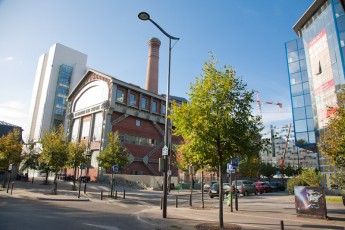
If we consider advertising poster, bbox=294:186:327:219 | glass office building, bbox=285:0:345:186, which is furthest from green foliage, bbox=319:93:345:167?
glass office building, bbox=285:0:345:186

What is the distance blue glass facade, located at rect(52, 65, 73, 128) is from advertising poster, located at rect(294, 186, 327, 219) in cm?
7811

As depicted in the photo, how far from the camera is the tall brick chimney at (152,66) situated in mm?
60681

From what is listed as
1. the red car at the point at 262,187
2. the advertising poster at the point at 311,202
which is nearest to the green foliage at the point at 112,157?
the advertising poster at the point at 311,202

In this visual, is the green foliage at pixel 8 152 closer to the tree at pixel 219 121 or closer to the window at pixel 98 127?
the window at pixel 98 127

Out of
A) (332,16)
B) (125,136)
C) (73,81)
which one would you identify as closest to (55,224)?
(125,136)

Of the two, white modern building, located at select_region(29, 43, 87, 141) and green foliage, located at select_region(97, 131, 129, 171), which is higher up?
white modern building, located at select_region(29, 43, 87, 141)

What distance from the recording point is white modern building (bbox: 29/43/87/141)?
77.7 meters

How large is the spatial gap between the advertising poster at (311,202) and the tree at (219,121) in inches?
180

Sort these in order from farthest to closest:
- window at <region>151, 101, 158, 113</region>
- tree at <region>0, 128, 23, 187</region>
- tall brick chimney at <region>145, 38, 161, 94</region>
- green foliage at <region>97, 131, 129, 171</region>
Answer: tall brick chimney at <region>145, 38, 161, 94</region>
window at <region>151, 101, 158, 113</region>
tree at <region>0, 128, 23, 187</region>
green foliage at <region>97, 131, 129, 171</region>

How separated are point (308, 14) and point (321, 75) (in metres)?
11.3

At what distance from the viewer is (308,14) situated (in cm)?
4125

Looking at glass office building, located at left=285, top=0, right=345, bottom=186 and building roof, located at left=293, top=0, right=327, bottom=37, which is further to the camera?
building roof, located at left=293, top=0, right=327, bottom=37

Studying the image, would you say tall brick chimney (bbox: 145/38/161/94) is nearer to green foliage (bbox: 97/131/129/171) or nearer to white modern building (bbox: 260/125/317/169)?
green foliage (bbox: 97/131/129/171)

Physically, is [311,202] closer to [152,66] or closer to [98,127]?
[98,127]
